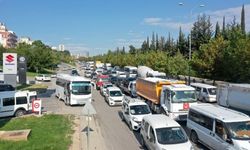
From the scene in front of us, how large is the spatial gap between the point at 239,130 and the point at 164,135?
330cm

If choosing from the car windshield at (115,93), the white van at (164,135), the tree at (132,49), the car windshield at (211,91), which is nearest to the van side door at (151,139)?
the white van at (164,135)

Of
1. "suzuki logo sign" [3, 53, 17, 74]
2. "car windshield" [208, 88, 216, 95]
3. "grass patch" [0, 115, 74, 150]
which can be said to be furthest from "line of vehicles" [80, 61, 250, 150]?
"suzuki logo sign" [3, 53, 17, 74]

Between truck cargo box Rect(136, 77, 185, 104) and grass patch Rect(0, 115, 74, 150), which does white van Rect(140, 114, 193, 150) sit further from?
truck cargo box Rect(136, 77, 185, 104)

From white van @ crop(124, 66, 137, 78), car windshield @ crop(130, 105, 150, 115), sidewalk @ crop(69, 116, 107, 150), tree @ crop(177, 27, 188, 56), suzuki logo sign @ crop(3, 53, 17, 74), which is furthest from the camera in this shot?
tree @ crop(177, 27, 188, 56)

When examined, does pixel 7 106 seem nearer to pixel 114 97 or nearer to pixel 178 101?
pixel 114 97

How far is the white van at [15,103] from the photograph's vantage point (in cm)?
2489

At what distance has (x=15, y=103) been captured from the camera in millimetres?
25484

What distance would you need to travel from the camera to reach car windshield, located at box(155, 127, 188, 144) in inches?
542

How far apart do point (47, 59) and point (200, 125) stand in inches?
3051

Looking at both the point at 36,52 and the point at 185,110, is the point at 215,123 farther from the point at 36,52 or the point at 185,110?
the point at 36,52

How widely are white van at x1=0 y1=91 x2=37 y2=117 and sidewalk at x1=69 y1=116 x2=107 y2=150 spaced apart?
542cm

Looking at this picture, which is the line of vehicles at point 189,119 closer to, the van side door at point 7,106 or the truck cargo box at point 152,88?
the truck cargo box at point 152,88

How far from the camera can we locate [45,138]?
56.1 feet

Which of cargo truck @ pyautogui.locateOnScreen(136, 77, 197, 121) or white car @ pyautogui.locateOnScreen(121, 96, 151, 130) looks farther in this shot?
cargo truck @ pyautogui.locateOnScreen(136, 77, 197, 121)
